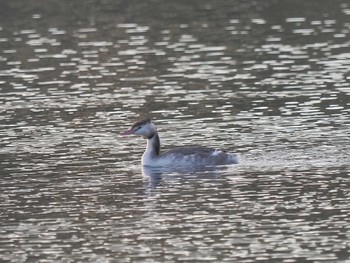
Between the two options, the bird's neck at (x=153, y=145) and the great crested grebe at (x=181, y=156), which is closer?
the great crested grebe at (x=181, y=156)

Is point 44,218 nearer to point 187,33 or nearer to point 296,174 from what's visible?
point 296,174

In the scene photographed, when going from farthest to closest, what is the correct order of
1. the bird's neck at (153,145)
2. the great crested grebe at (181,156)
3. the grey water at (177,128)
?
1. the bird's neck at (153,145)
2. the great crested grebe at (181,156)
3. the grey water at (177,128)

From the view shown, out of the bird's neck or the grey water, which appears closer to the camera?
the grey water

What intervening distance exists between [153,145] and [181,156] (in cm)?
105

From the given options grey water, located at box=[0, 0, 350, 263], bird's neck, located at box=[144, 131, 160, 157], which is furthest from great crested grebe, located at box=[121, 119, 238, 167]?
grey water, located at box=[0, 0, 350, 263]

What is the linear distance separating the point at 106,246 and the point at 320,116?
34.5 ft

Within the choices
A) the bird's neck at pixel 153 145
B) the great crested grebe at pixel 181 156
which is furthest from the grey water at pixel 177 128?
the bird's neck at pixel 153 145

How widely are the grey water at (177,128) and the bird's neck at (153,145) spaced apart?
35cm

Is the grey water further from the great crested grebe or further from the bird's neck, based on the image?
the bird's neck

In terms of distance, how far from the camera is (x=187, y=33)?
43531 mm

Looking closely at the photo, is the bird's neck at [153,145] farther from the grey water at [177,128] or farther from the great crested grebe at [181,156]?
the grey water at [177,128]

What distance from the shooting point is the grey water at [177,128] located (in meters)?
20.3

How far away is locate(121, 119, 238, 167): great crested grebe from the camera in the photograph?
1019 inches

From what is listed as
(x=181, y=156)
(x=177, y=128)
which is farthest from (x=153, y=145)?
(x=177, y=128)
